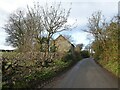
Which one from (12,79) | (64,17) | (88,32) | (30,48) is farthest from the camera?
(88,32)

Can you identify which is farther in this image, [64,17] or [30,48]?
[64,17]

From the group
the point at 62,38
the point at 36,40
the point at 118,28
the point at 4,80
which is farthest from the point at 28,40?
the point at 62,38

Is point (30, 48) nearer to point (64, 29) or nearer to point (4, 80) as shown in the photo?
point (64, 29)

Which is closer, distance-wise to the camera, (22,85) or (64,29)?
(22,85)

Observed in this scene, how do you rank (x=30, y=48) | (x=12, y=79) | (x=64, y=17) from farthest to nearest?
(x=64, y=17)
(x=30, y=48)
(x=12, y=79)

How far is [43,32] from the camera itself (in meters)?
38.2

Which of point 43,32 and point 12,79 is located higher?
point 43,32

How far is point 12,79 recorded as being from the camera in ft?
45.1

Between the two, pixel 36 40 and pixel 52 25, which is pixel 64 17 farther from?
pixel 36 40

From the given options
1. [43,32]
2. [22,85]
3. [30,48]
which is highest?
[43,32]

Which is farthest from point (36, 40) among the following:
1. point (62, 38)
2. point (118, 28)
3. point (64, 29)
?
point (62, 38)

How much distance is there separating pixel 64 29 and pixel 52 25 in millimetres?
2421

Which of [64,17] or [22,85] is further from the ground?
[64,17]

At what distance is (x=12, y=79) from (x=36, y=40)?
24.3 metres
